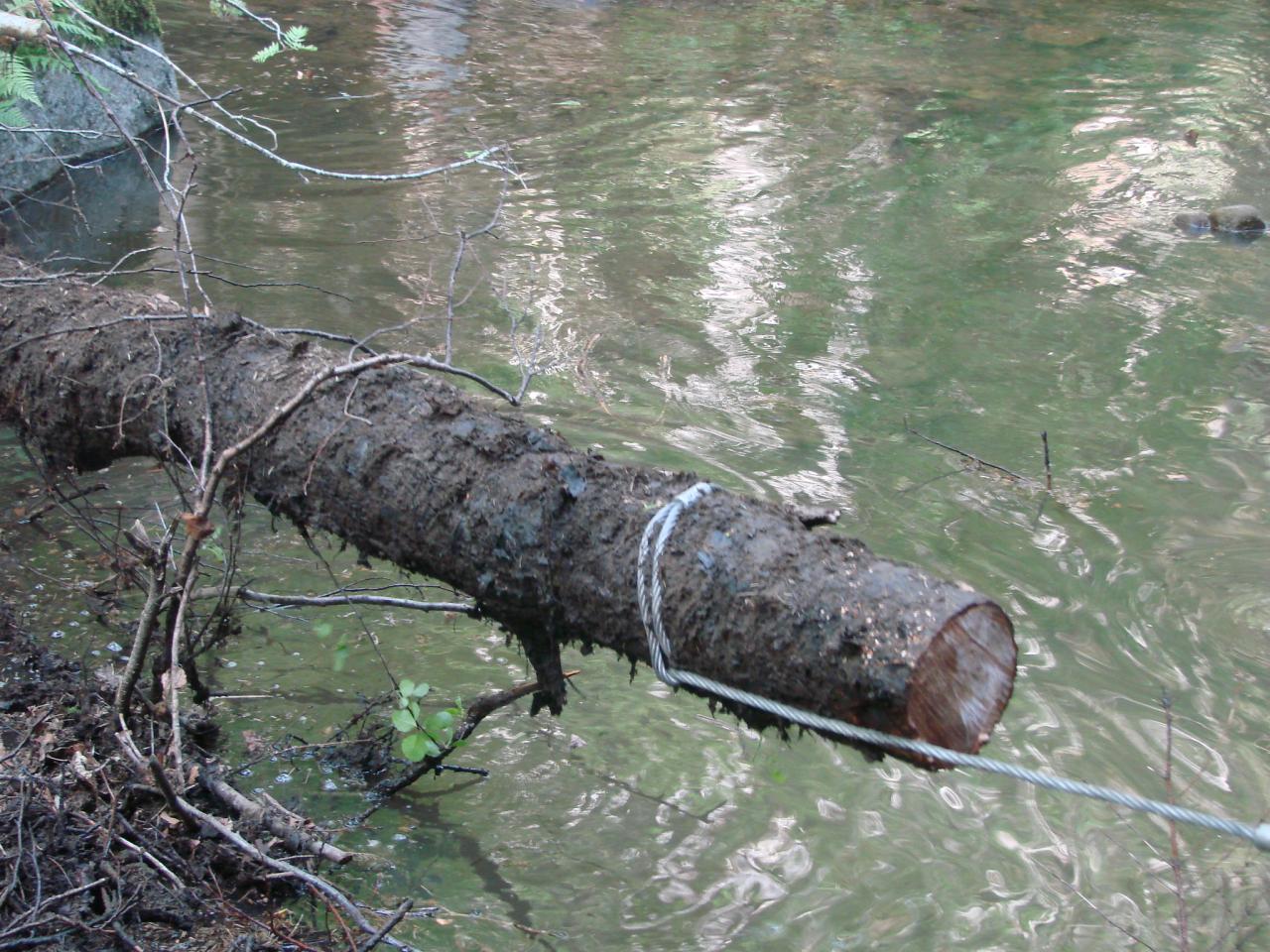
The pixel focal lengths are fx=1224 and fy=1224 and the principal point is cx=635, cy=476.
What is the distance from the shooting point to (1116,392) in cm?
603

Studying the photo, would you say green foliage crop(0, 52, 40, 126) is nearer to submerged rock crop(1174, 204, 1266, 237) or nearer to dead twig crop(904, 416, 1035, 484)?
dead twig crop(904, 416, 1035, 484)

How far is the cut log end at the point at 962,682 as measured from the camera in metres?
2.20

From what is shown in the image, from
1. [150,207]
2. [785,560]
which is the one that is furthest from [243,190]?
[785,560]

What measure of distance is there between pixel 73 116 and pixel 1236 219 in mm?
7711

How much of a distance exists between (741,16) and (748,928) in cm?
1274

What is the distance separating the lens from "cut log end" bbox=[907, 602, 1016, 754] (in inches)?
86.7

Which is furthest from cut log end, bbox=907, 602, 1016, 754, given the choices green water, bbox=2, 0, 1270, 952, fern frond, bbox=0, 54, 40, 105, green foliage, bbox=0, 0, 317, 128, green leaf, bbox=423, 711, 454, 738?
fern frond, bbox=0, 54, 40, 105

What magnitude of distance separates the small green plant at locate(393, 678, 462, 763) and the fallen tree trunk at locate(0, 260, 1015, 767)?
0.31m

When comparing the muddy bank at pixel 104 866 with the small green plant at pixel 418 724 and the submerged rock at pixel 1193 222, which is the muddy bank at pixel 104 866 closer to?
the small green plant at pixel 418 724

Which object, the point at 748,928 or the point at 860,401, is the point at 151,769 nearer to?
the point at 748,928

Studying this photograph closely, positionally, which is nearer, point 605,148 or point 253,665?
point 253,665

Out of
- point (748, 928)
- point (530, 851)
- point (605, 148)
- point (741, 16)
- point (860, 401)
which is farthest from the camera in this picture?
point (741, 16)

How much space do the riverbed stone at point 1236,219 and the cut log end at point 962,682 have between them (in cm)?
688

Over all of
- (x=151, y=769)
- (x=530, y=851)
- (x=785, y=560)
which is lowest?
(x=530, y=851)
